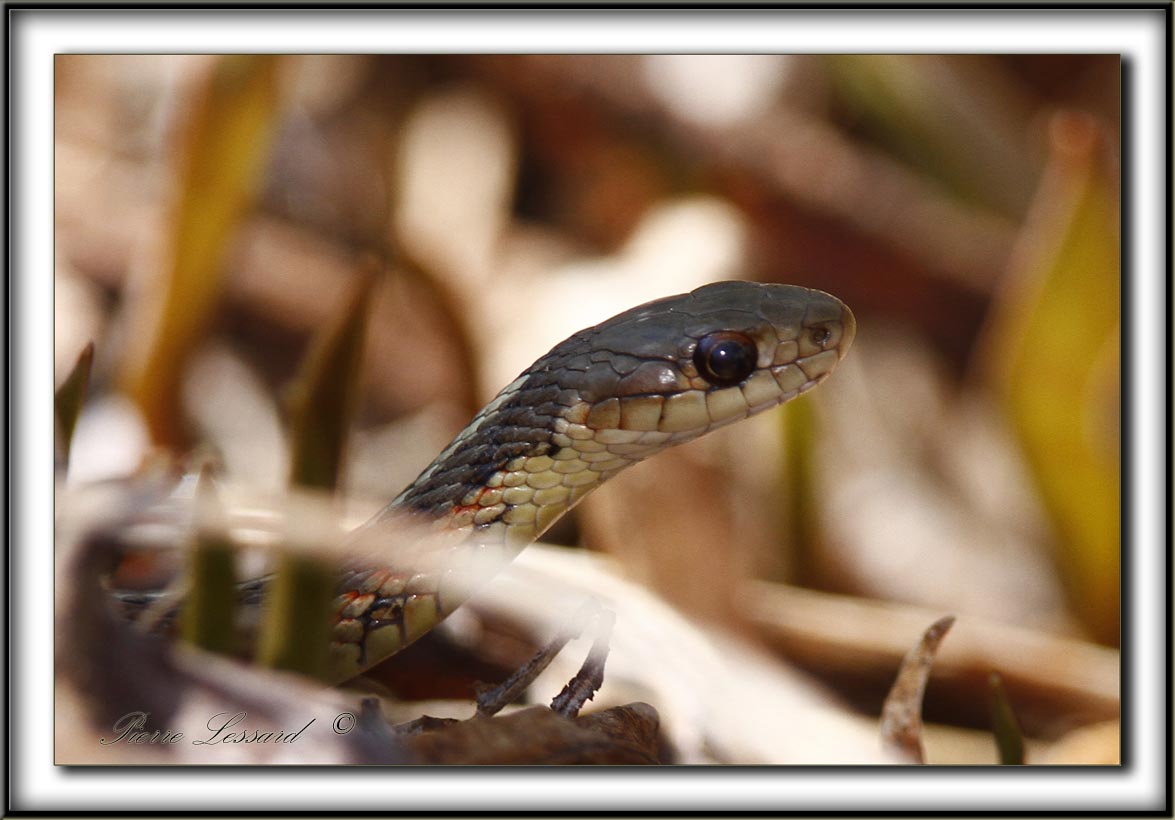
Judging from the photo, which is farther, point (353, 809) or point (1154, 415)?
point (1154, 415)

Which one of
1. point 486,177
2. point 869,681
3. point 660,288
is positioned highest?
point 486,177

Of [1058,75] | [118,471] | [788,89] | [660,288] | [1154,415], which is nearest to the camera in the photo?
[1154,415]

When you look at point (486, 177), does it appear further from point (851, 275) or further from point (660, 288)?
point (851, 275)

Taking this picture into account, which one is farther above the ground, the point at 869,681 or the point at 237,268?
the point at 237,268

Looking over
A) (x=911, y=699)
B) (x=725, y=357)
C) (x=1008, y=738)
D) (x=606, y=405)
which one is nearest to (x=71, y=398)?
(x=606, y=405)

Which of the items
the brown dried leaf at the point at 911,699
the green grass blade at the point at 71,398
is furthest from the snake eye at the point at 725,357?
the green grass blade at the point at 71,398

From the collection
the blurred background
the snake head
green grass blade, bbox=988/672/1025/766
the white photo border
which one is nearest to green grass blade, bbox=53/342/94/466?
the white photo border

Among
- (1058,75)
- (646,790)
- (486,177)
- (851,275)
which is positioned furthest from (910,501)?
(646,790)

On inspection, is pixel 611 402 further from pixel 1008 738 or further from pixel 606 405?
pixel 1008 738
